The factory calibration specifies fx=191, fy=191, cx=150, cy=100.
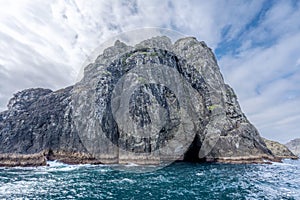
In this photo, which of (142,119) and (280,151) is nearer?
(142,119)

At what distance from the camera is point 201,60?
69.6 meters

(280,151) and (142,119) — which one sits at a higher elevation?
(142,119)

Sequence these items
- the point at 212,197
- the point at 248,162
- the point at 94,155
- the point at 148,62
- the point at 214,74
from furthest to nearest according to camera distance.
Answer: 1. the point at 214,74
2. the point at 148,62
3. the point at 94,155
4. the point at 248,162
5. the point at 212,197

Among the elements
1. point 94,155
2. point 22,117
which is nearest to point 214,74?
point 94,155

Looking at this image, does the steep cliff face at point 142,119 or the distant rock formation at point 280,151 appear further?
the distant rock formation at point 280,151

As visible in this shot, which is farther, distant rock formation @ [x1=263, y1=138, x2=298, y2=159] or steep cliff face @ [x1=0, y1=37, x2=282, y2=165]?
distant rock formation @ [x1=263, y1=138, x2=298, y2=159]

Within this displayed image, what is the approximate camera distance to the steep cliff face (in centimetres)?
4847

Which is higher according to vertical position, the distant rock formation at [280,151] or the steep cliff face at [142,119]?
the steep cliff face at [142,119]

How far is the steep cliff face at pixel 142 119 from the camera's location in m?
48.5

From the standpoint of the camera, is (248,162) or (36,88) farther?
(36,88)

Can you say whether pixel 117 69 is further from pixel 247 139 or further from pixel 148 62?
pixel 247 139

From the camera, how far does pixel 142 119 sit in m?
50.0

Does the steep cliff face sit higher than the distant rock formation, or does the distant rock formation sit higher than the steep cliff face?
the steep cliff face

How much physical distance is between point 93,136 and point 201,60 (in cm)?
4544
